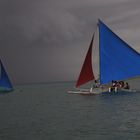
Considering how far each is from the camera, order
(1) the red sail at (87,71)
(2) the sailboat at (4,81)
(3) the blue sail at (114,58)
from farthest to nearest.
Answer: (2) the sailboat at (4,81)
(1) the red sail at (87,71)
(3) the blue sail at (114,58)

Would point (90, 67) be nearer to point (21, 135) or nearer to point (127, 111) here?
point (127, 111)

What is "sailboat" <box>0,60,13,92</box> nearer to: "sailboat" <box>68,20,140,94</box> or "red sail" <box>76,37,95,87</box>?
"red sail" <box>76,37,95,87</box>

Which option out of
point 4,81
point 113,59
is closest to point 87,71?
point 113,59

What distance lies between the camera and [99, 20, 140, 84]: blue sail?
50656 mm

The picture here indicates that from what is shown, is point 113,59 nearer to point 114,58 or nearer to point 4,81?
point 114,58

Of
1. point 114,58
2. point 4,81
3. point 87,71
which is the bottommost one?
point 4,81

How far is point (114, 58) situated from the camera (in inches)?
2015

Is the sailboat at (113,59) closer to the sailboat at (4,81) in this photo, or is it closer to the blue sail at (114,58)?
the blue sail at (114,58)

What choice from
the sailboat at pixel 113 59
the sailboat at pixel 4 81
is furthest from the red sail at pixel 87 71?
the sailboat at pixel 4 81

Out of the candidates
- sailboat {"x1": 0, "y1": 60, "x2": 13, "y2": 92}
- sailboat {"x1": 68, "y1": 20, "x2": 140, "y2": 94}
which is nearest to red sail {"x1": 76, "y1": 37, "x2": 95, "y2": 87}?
sailboat {"x1": 68, "y1": 20, "x2": 140, "y2": 94}

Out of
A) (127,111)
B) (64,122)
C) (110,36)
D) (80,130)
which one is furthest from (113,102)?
(80,130)

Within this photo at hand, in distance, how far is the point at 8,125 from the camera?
1087 inches

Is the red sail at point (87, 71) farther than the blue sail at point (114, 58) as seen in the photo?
→ Yes

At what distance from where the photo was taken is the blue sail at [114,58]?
5066 cm
